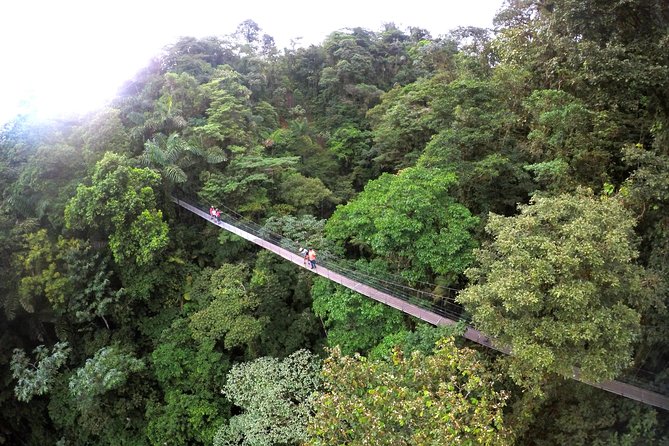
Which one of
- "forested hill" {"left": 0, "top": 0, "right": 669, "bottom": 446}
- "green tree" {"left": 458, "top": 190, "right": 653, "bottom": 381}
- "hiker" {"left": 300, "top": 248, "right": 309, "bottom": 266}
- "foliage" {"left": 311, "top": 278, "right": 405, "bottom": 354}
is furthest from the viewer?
"hiker" {"left": 300, "top": 248, "right": 309, "bottom": 266}

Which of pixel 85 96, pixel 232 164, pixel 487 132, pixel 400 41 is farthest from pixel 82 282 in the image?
pixel 400 41

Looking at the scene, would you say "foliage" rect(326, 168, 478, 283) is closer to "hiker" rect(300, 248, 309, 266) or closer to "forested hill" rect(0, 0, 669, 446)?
"forested hill" rect(0, 0, 669, 446)

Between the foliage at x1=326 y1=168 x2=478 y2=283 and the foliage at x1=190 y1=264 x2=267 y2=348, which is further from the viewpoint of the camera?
the foliage at x1=190 y1=264 x2=267 y2=348

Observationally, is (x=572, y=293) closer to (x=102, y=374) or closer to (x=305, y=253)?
(x=305, y=253)

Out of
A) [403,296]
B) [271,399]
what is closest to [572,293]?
[403,296]

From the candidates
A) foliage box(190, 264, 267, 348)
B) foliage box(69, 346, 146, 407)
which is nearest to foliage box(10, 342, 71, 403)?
foliage box(69, 346, 146, 407)

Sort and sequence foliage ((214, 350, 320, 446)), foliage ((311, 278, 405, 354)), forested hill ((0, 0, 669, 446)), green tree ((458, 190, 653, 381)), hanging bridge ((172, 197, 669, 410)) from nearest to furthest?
green tree ((458, 190, 653, 381)) < forested hill ((0, 0, 669, 446)) < hanging bridge ((172, 197, 669, 410)) < foliage ((214, 350, 320, 446)) < foliage ((311, 278, 405, 354))

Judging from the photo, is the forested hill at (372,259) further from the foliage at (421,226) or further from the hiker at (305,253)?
the hiker at (305,253)
